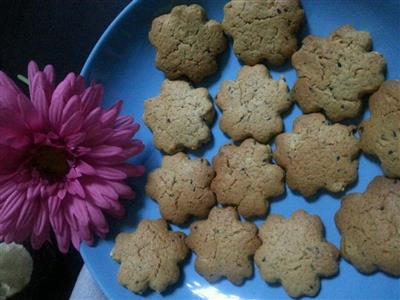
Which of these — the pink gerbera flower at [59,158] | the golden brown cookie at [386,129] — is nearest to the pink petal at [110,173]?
the pink gerbera flower at [59,158]

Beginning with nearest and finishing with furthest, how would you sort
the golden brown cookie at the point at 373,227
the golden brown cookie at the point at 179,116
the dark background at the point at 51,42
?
the golden brown cookie at the point at 373,227, the golden brown cookie at the point at 179,116, the dark background at the point at 51,42

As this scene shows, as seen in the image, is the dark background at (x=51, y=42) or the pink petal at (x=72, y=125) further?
the dark background at (x=51, y=42)

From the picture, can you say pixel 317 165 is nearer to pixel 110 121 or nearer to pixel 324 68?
pixel 324 68

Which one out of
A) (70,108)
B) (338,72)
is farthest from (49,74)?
(338,72)

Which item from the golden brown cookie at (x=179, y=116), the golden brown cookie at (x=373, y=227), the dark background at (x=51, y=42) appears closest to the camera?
the golden brown cookie at (x=373, y=227)

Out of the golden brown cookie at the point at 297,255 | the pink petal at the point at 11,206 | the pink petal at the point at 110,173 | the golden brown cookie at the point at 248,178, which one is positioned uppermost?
the pink petal at the point at 11,206

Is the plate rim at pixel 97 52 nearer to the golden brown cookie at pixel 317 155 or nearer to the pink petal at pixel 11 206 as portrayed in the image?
the pink petal at pixel 11 206
